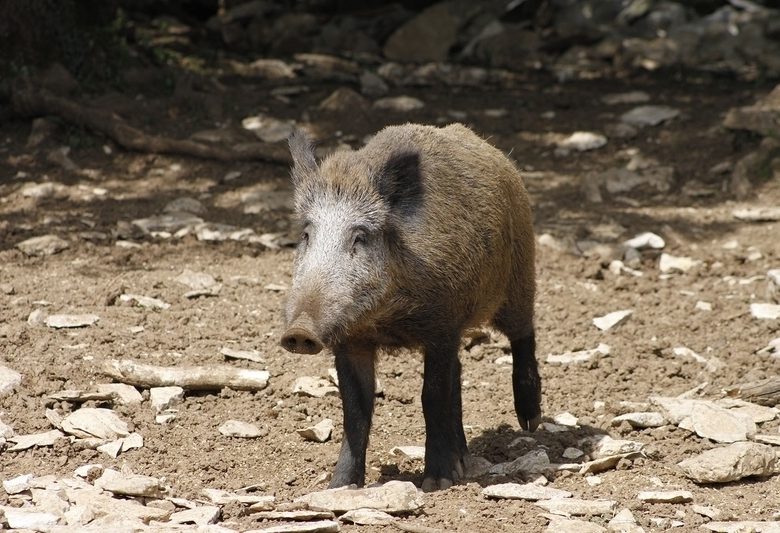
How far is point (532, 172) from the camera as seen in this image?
33.9ft

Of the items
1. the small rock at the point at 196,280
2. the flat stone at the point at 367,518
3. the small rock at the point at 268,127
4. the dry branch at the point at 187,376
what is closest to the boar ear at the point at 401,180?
the flat stone at the point at 367,518

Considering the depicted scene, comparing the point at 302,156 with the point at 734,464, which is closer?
the point at 734,464

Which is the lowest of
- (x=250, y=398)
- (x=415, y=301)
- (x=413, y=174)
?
(x=250, y=398)

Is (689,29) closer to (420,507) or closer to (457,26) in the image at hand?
(457,26)

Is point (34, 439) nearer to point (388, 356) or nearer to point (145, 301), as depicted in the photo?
point (145, 301)

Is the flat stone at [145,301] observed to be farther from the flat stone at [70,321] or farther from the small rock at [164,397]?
the small rock at [164,397]

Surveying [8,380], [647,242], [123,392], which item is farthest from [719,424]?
[8,380]

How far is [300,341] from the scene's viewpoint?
4.50 m

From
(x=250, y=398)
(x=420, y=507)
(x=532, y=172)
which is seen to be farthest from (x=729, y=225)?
(x=420, y=507)

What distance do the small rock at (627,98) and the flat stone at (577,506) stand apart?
312 inches

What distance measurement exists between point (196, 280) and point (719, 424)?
3.64 meters

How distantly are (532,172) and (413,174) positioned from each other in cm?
534

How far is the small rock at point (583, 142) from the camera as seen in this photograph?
10.8 metres

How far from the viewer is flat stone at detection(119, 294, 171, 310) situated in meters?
7.12
